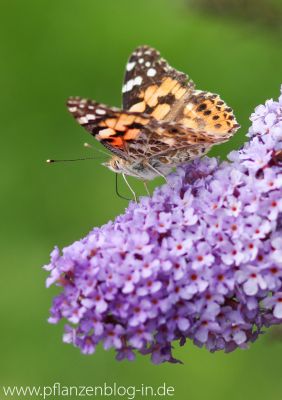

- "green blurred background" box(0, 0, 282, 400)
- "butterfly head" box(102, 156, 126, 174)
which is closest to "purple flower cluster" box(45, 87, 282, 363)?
"butterfly head" box(102, 156, 126, 174)

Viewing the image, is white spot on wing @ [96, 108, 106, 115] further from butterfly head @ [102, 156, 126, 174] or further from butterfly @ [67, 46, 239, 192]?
butterfly head @ [102, 156, 126, 174]

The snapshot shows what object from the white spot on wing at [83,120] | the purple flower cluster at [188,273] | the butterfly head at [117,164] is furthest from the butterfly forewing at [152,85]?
the purple flower cluster at [188,273]

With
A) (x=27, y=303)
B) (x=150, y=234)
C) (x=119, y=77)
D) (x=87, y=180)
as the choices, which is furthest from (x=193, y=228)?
(x=119, y=77)

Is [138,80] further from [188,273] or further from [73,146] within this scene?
[73,146]

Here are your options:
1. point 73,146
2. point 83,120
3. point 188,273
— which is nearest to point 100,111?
point 83,120

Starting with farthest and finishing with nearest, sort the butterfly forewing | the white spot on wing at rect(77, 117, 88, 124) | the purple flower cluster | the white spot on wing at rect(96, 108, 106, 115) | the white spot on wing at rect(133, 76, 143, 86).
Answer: the white spot on wing at rect(133, 76, 143, 86) → the butterfly forewing → the white spot on wing at rect(77, 117, 88, 124) → the white spot on wing at rect(96, 108, 106, 115) → the purple flower cluster

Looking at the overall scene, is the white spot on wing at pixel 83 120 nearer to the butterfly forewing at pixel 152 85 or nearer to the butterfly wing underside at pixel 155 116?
the butterfly wing underside at pixel 155 116

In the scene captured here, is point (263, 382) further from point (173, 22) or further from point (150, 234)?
point (173, 22)

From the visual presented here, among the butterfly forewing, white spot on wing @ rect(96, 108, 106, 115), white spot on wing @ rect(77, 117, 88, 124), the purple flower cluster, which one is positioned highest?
the butterfly forewing
